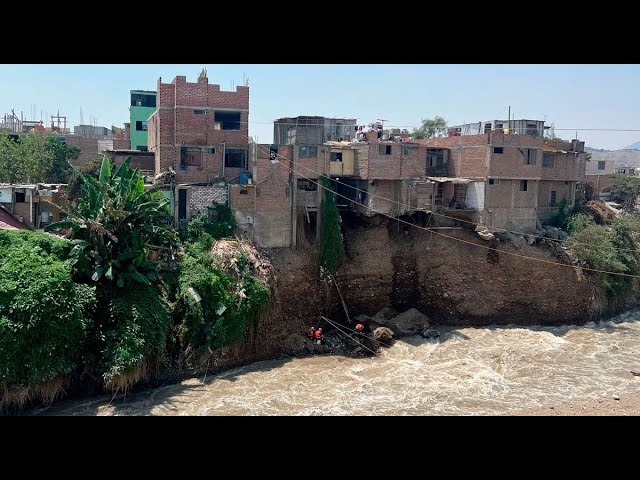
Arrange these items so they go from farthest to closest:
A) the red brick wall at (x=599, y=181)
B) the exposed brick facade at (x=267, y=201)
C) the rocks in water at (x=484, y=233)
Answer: the red brick wall at (x=599, y=181) < the rocks in water at (x=484, y=233) < the exposed brick facade at (x=267, y=201)

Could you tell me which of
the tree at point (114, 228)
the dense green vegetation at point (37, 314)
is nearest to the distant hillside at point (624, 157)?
the tree at point (114, 228)

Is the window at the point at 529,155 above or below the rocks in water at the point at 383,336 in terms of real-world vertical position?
above

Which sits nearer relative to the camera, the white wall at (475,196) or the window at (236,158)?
the window at (236,158)

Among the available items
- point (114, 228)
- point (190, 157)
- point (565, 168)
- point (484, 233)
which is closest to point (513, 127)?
point (565, 168)

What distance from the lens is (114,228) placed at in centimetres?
1723

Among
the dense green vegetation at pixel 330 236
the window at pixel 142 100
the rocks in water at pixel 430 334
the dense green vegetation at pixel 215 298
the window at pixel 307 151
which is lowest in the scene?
the rocks in water at pixel 430 334

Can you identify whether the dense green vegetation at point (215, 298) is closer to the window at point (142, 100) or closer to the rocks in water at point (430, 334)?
the rocks in water at point (430, 334)

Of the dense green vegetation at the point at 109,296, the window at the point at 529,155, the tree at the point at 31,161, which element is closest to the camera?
the dense green vegetation at the point at 109,296

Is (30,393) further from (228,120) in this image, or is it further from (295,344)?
(228,120)

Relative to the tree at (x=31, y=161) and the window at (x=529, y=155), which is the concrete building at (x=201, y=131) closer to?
the tree at (x=31, y=161)

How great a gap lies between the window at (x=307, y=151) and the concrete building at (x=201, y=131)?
2358 mm

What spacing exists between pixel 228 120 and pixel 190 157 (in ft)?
7.41

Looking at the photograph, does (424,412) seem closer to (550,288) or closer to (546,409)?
(546,409)

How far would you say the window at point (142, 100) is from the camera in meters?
34.3
